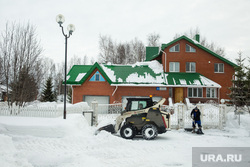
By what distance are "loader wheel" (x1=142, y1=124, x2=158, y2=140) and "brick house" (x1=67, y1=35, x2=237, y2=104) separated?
12119 mm

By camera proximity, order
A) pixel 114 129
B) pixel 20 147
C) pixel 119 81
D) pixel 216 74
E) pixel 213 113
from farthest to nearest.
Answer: pixel 216 74 → pixel 119 81 → pixel 213 113 → pixel 114 129 → pixel 20 147

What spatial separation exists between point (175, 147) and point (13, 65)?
10527 mm

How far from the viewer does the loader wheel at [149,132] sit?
9828mm

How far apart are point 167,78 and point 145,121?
1376cm

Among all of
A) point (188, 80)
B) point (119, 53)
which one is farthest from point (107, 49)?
point (188, 80)

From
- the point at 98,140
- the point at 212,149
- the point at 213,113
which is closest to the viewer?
the point at 212,149

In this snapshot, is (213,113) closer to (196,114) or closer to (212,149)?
(196,114)

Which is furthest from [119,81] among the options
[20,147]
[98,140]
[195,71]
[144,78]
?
[20,147]

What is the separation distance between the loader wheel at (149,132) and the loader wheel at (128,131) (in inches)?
19.8

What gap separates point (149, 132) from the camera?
9953 mm

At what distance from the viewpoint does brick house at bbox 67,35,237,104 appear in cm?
2242

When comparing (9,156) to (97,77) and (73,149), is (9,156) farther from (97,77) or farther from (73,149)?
(97,77)

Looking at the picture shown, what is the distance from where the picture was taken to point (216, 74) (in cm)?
2430

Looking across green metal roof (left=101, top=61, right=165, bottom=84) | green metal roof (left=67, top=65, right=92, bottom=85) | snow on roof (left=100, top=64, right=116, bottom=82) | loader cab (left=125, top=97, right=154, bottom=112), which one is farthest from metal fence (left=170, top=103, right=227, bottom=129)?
green metal roof (left=67, top=65, right=92, bottom=85)
